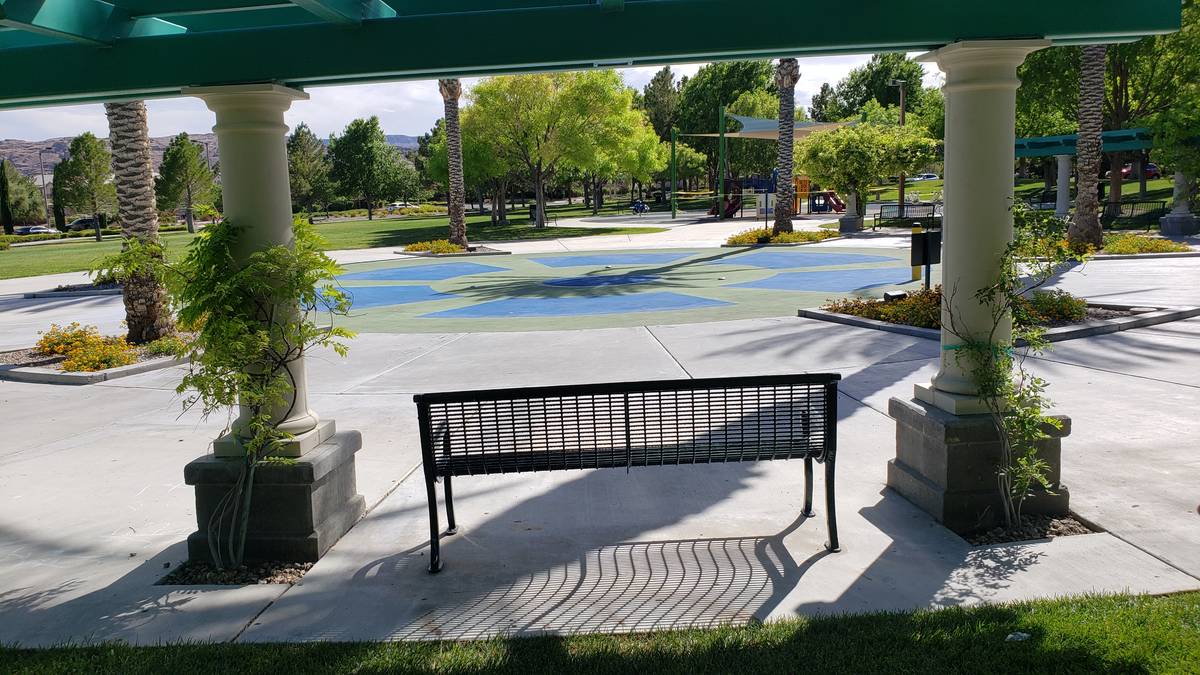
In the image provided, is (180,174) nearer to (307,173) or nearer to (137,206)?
(307,173)

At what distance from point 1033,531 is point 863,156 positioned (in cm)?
2777

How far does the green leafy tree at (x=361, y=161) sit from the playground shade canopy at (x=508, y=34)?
6973 centimetres

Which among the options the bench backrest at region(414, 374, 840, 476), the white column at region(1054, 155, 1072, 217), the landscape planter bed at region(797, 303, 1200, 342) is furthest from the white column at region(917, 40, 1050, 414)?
the white column at region(1054, 155, 1072, 217)

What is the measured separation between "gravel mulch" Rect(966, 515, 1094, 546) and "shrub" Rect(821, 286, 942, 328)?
5.75 metres

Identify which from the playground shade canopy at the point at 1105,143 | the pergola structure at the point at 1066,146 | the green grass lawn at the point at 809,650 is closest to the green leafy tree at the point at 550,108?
the playground shade canopy at the point at 1105,143

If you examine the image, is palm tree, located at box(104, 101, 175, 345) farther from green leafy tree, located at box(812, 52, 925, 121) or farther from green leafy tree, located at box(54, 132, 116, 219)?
green leafy tree, located at box(812, 52, 925, 121)

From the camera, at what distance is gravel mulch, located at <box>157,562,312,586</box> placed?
469 centimetres

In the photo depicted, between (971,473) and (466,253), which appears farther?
(466,253)

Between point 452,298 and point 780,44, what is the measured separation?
13.1 m

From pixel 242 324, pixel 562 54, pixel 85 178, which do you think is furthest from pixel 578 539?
pixel 85 178

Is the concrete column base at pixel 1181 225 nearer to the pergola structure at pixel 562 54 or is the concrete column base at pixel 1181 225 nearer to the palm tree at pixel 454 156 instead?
the palm tree at pixel 454 156

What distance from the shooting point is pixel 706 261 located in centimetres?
2339

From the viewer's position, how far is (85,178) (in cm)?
6325

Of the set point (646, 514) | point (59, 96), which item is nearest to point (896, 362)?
point (646, 514)
